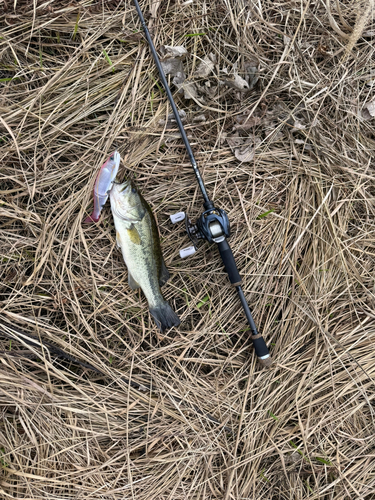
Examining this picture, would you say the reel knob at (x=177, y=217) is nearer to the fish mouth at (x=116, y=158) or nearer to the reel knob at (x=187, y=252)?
the reel knob at (x=187, y=252)

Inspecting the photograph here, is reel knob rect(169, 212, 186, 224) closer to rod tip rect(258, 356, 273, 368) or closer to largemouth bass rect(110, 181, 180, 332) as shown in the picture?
largemouth bass rect(110, 181, 180, 332)

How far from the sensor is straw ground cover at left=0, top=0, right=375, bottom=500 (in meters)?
2.92

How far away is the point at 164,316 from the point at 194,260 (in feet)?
1.79

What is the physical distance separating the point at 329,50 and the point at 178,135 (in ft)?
4.99

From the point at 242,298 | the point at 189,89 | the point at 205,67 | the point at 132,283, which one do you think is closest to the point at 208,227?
the point at 242,298

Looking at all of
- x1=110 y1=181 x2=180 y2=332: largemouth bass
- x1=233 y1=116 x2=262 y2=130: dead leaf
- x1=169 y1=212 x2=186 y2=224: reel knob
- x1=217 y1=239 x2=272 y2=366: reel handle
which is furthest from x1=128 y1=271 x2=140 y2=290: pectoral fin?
x1=233 y1=116 x2=262 y2=130: dead leaf

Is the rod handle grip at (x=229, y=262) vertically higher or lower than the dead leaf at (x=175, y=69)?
lower

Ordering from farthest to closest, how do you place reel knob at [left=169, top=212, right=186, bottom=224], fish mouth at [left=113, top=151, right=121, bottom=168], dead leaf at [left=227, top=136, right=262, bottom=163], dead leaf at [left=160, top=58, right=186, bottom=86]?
dead leaf at [left=227, top=136, right=262, bottom=163] → dead leaf at [left=160, top=58, right=186, bottom=86] → reel knob at [left=169, top=212, right=186, bottom=224] → fish mouth at [left=113, top=151, right=121, bottom=168]

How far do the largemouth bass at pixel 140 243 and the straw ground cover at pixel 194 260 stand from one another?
159 millimetres

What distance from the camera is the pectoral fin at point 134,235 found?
2869 mm

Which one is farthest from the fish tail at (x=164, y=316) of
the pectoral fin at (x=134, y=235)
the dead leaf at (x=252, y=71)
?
the dead leaf at (x=252, y=71)

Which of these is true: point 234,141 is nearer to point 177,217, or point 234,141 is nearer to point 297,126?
point 297,126

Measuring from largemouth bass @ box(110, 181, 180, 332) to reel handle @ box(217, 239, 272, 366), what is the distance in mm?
533

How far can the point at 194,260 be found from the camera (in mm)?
3125
